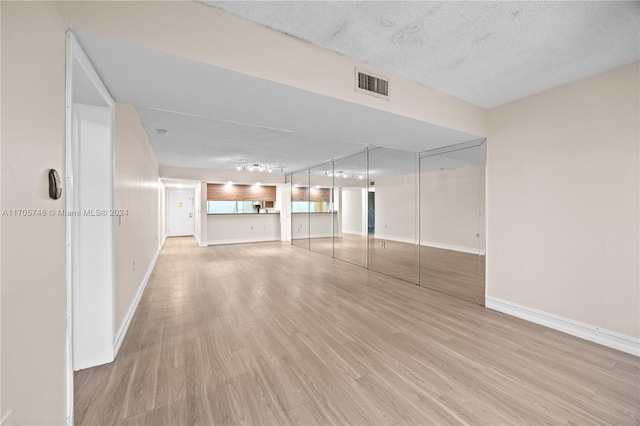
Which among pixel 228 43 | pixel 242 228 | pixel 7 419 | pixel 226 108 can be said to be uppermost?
pixel 228 43

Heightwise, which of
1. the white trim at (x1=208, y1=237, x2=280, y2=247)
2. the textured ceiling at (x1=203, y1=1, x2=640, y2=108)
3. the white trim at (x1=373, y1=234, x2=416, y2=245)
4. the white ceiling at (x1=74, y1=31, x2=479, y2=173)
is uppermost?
the textured ceiling at (x1=203, y1=1, x2=640, y2=108)

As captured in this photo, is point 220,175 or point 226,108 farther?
point 220,175

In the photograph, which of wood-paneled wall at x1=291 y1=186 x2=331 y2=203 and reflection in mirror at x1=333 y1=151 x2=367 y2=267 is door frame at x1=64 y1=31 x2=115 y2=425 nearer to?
reflection in mirror at x1=333 y1=151 x2=367 y2=267

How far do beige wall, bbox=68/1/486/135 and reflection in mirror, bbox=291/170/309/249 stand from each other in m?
6.29

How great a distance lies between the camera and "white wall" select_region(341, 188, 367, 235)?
914 centimetres

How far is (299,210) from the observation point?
907cm

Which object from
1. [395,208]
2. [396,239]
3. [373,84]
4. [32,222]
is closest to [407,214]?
[395,208]

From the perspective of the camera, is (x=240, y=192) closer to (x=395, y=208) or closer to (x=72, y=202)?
(x=395, y=208)

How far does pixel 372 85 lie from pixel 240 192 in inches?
295

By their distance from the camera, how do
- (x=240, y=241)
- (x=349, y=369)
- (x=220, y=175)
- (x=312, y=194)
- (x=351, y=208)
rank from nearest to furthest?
(x=349, y=369) → (x=220, y=175) → (x=240, y=241) → (x=312, y=194) → (x=351, y=208)

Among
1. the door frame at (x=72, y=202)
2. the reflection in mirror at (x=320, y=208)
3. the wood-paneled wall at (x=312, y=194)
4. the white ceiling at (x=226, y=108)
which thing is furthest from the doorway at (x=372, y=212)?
the door frame at (x=72, y=202)

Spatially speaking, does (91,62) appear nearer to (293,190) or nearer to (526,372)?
(526,372)

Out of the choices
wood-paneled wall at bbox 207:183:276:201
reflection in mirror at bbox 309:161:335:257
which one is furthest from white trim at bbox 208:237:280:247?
reflection in mirror at bbox 309:161:335:257

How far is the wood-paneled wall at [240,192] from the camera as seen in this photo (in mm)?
8656
